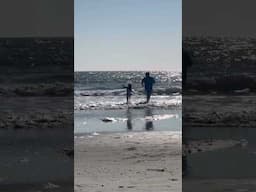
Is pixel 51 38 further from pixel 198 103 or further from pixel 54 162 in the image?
pixel 198 103

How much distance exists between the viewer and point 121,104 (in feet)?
17.4

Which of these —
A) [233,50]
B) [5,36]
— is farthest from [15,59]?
[233,50]

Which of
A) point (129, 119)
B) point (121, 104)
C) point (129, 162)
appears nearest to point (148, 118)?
point (129, 119)

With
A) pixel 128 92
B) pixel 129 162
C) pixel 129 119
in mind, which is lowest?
pixel 129 162

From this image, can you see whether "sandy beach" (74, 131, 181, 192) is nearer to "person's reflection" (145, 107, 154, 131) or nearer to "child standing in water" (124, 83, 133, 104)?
"person's reflection" (145, 107, 154, 131)

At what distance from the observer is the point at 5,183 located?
184 inches

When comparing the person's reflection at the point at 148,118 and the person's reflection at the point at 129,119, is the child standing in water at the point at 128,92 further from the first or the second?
the person's reflection at the point at 148,118

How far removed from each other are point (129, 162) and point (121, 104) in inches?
26.1

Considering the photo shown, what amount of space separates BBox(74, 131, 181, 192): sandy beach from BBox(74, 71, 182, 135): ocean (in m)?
0.11

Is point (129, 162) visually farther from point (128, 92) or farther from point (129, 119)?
point (128, 92)

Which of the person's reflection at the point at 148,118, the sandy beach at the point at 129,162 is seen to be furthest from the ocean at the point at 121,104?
the sandy beach at the point at 129,162

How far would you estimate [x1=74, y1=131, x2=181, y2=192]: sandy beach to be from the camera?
4973 millimetres

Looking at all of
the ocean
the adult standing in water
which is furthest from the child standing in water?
the adult standing in water

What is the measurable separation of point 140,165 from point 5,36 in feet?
6.20
